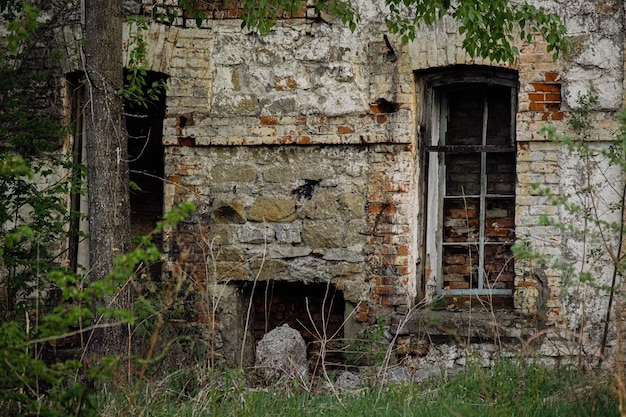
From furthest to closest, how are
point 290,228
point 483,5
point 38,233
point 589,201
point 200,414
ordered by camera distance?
point 290,228 < point 589,201 < point 38,233 < point 483,5 < point 200,414

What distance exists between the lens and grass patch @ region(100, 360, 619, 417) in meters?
5.05

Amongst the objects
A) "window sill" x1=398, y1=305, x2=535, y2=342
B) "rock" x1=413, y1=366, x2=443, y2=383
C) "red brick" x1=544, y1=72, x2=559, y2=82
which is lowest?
"rock" x1=413, y1=366, x2=443, y2=383

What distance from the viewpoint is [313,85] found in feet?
26.0

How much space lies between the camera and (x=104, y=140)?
21.4 ft

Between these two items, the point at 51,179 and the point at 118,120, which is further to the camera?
the point at 51,179

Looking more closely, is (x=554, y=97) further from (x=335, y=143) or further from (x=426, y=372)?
(x=426, y=372)

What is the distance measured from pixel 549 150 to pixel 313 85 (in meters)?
2.07

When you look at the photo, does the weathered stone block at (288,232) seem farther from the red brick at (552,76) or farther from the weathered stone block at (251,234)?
the red brick at (552,76)

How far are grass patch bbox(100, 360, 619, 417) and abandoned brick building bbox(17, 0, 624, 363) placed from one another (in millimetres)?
1711

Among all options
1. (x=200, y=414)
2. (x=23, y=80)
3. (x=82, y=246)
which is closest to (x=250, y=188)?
(x=82, y=246)

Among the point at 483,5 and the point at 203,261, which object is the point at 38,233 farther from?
the point at 483,5

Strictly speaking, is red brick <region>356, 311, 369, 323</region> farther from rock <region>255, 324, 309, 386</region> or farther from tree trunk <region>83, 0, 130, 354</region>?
tree trunk <region>83, 0, 130, 354</region>

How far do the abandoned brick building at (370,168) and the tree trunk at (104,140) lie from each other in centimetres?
116

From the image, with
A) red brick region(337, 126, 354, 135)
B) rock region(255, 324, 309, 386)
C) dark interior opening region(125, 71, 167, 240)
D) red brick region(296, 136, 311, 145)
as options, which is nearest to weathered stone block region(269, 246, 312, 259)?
rock region(255, 324, 309, 386)
